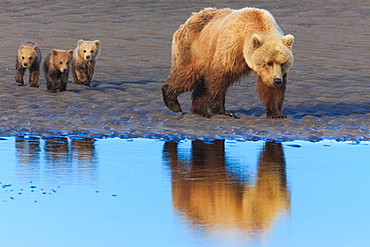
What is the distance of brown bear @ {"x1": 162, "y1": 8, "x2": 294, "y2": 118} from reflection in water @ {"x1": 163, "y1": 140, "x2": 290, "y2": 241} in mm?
2109

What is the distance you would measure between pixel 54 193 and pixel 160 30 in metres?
13.5

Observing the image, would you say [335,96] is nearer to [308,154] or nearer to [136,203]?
[308,154]

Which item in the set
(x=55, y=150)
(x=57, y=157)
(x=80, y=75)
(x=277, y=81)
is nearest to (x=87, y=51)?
(x=80, y=75)

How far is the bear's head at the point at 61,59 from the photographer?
12.8m

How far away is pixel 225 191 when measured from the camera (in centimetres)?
622

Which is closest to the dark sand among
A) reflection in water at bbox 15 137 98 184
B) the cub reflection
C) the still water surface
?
the cub reflection

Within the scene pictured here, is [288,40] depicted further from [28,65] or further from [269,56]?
[28,65]

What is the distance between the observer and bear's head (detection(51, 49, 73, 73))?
503 inches

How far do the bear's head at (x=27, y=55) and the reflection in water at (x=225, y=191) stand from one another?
5570mm

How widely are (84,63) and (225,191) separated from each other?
768cm

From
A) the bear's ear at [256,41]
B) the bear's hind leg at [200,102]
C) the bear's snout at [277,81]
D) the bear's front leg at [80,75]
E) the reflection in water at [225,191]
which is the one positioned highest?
the bear's ear at [256,41]

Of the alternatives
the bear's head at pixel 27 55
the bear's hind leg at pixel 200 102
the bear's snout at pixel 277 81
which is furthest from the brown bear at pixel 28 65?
the bear's snout at pixel 277 81

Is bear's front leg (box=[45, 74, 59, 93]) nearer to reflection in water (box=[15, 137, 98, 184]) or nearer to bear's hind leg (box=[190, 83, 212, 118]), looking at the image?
bear's hind leg (box=[190, 83, 212, 118])

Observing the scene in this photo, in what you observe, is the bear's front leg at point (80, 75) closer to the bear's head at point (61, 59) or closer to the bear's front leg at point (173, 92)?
the bear's head at point (61, 59)
